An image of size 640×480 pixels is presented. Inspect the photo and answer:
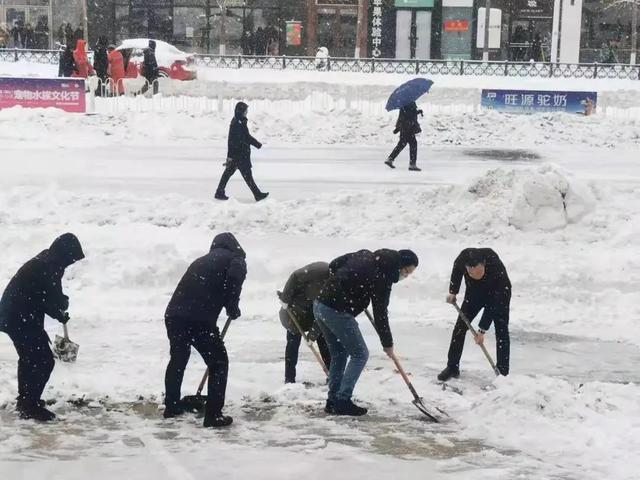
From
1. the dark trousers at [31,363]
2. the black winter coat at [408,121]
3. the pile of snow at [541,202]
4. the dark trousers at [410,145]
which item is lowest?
the dark trousers at [31,363]

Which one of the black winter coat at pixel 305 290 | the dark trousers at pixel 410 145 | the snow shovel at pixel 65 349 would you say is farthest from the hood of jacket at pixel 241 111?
the black winter coat at pixel 305 290

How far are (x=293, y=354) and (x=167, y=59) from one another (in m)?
24.0

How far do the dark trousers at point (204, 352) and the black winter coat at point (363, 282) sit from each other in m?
0.88

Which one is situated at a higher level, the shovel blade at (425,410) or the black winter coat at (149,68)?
the black winter coat at (149,68)

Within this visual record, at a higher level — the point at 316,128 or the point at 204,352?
the point at 316,128

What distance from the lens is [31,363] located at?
725 cm

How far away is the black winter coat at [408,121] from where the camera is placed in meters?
17.8

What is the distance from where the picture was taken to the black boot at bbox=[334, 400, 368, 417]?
7.54m

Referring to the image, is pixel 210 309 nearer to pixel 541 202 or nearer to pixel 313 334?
pixel 313 334

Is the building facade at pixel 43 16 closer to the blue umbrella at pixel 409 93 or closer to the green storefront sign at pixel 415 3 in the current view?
the green storefront sign at pixel 415 3

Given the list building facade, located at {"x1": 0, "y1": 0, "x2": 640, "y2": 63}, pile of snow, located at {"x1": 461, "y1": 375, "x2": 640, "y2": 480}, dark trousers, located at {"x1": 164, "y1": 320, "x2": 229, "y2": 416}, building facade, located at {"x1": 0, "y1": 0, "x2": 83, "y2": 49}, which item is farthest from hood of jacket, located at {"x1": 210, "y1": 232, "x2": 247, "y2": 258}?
building facade, located at {"x1": 0, "y1": 0, "x2": 83, "y2": 49}

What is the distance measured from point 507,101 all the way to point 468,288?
1565 centimetres

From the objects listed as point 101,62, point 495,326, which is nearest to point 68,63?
point 101,62

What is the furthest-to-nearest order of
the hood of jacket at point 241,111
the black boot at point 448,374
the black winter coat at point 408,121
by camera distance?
the black winter coat at point 408,121 < the hood of jacket at point 241,111 < the black boot at point 448,374
